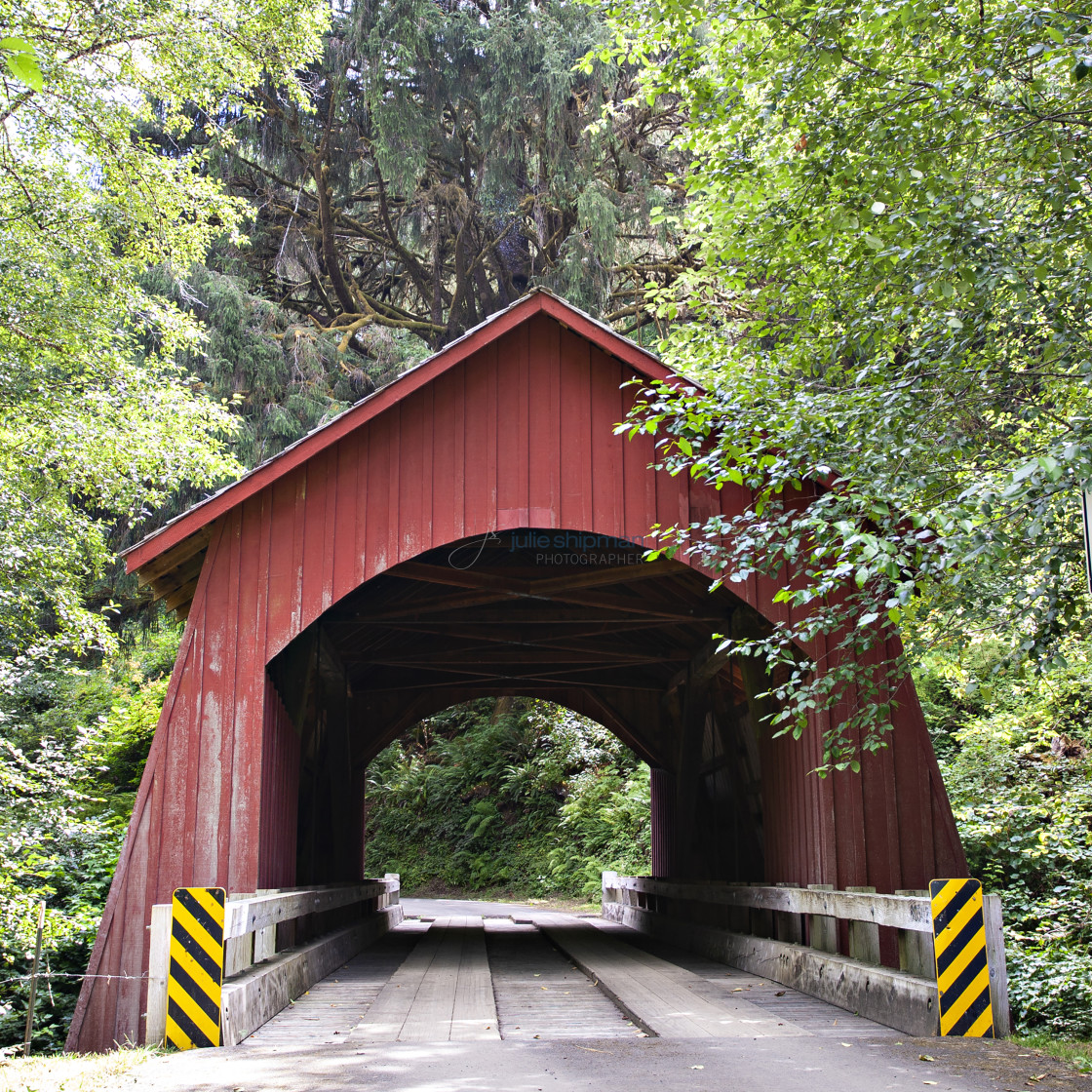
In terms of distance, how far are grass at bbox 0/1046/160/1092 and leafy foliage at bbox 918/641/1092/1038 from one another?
13.7ft

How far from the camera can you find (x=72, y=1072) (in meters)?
4.05

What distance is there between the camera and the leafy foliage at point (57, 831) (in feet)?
28.6

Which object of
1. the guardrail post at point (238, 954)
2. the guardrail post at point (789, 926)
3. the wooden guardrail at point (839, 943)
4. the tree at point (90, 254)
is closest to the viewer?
the wooden guardrail at point (839, 943)

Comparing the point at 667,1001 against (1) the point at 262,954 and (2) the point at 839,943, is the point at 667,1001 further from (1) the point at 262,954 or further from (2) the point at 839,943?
(1) the point at 262,954

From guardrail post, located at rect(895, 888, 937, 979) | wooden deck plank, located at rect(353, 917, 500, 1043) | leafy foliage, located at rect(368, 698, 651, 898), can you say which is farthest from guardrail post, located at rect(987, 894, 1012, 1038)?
leafy foliage, located at rect(368, 698, 651, 898)

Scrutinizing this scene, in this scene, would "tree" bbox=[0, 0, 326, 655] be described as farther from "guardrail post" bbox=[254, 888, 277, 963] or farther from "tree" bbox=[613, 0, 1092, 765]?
"tree" bbox=[613, 0, 1092, 765]

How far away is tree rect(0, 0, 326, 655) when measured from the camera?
9.70 m

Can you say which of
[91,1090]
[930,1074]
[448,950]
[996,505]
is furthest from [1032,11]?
[448,950]

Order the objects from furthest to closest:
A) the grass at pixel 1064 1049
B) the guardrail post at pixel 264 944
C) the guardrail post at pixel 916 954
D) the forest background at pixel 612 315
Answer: the guardrail post at pixel 264 944 → the forest background at pixel 612 315 → the guardrail post at pixel 916 954 → the grass at pixel 1064 1049

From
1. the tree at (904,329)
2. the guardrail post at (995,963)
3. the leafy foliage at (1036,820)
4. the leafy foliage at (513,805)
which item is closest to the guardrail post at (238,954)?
the tree at (904,329)

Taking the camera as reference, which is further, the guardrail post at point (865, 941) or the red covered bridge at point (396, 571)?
the red covered bridge at point (396, 571)

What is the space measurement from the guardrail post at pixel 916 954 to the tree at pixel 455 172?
12.1 meters

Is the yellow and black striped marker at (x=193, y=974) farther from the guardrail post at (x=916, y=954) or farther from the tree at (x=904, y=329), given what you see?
the guardrail post at (x=916, y=954)

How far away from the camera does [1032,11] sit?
15.0 feet
